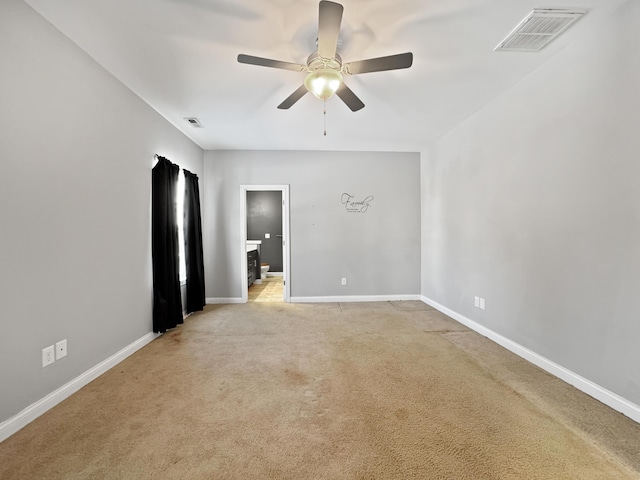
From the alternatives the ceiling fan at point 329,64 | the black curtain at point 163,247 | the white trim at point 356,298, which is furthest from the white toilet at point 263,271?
the ceiling fan at point 329,64

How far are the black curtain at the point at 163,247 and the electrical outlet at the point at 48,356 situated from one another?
125 centimetres

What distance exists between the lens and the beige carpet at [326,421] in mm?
1434

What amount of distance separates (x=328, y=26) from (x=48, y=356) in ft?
9.07

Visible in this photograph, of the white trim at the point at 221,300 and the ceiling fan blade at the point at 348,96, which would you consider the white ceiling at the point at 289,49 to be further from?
the white trim at the point at 221,300

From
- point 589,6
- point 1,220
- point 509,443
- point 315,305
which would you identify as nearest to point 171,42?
point 1,220

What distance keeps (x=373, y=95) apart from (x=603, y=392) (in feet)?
10.1

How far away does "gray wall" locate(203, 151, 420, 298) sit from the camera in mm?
4809

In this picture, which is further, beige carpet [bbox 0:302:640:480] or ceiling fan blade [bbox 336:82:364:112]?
ceiling fan blade [bbox 336:82:364:112]

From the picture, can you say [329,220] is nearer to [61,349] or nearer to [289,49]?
[289,49]

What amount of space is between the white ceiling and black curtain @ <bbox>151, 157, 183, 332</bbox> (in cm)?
80

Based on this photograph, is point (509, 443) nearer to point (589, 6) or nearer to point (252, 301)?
point (589, 6)

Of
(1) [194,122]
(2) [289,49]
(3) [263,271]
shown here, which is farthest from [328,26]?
(3) [263,271]

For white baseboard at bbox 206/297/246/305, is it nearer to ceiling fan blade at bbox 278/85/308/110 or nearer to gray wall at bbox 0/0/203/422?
gray wall at bbox 0/0/203/422

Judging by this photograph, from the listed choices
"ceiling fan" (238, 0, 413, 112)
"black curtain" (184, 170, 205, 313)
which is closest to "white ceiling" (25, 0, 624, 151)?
"ceiling fan" (238, 0, 413, 112)
